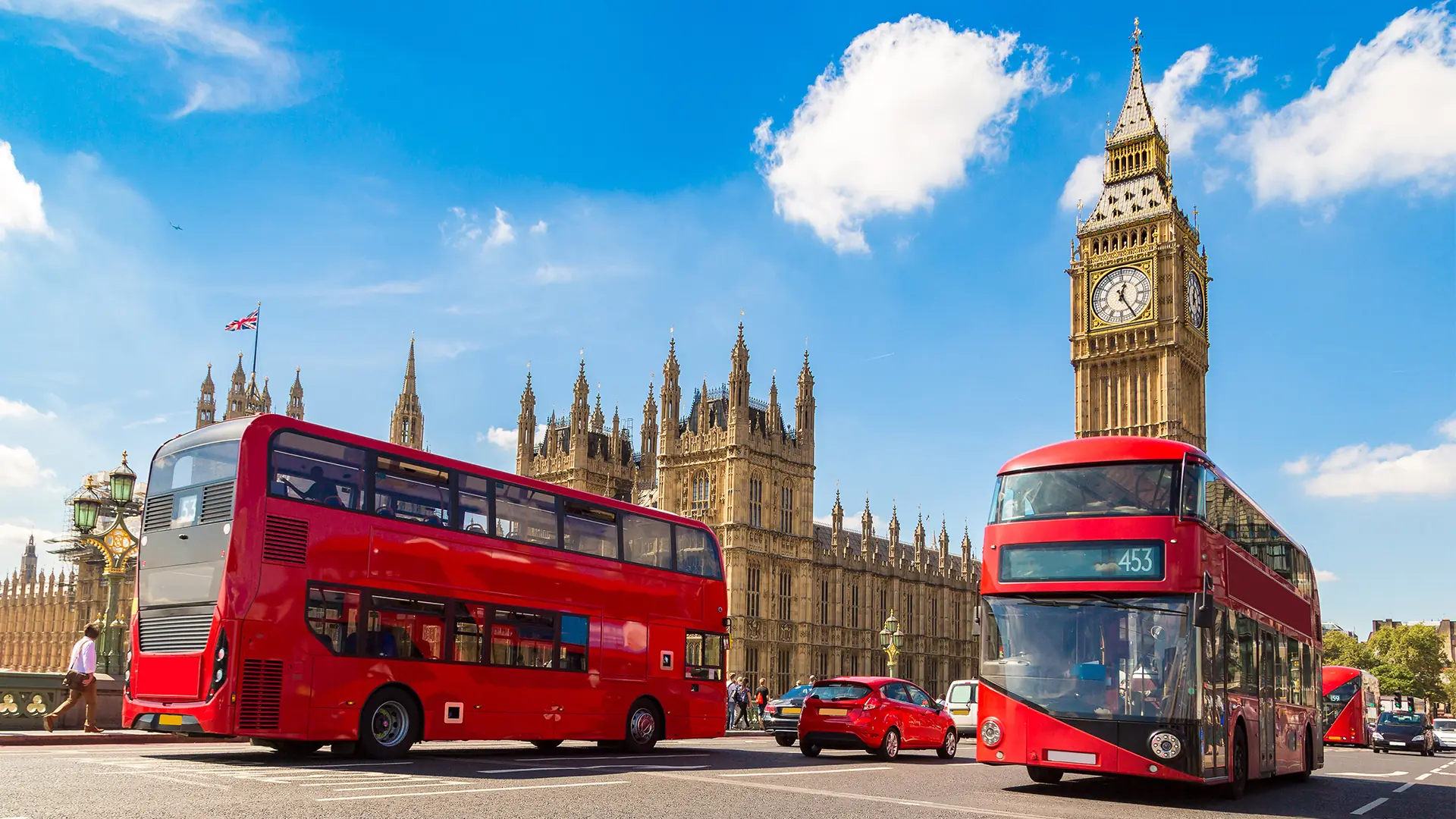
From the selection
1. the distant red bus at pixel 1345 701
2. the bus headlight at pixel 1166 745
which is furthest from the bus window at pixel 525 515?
the distant red bus at pixel 1345 701

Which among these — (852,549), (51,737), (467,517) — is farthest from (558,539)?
(852,549)

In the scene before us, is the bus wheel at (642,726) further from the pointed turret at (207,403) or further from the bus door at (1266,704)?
the pointed turret at (207,403)

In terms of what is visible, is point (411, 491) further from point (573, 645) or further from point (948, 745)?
point (948, 745)

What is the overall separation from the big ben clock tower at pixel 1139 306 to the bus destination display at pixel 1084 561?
180 feet

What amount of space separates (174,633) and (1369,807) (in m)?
14.2

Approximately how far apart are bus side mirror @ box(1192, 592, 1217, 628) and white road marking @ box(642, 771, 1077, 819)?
284 centimetres

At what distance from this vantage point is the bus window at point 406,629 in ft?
47.2

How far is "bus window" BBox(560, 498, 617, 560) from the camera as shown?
56.1 feet

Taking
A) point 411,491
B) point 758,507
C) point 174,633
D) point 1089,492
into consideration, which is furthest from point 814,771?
point 758,507

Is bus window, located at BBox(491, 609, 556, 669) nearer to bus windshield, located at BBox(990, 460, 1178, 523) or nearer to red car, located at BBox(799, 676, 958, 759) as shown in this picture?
red car, located at BBox(799, 676, 958, 759)

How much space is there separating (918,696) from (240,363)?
65.3 meters

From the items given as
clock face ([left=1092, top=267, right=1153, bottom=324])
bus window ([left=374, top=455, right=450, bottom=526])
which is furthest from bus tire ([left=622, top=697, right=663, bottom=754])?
clock face ([left=1092, top=267, right=1153, bottom=324])

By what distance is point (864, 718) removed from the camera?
765 inches

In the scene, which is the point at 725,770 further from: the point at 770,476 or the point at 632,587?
the point at 770,476
